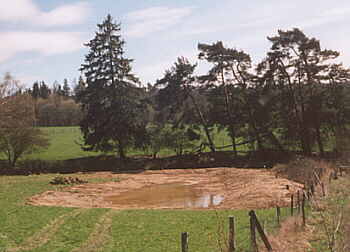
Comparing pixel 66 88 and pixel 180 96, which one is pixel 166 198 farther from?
pixel 66 88

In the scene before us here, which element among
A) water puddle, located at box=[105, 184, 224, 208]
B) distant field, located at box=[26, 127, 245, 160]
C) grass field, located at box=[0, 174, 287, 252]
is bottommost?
water puddle, located at box=[105, 184, 224, 208]

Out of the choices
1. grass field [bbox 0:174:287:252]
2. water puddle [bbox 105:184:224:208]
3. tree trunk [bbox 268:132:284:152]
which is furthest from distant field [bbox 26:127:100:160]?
grass field [bbox 0:174:287:252]

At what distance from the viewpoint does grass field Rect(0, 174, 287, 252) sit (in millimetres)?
12461

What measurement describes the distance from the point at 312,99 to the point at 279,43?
6506mm

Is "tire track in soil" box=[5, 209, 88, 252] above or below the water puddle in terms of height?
above

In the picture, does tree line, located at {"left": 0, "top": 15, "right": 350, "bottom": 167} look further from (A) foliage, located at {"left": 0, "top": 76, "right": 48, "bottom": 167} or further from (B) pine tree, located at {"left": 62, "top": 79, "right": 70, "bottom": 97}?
(B) pine tree, located at {"left": 62, "top": 79, "right": 70, "bottom": 97}

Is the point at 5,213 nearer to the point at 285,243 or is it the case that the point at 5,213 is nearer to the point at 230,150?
the point at 285,243

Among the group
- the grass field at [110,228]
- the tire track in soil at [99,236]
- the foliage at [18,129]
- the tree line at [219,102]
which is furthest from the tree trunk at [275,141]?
the tire track in soil at [99,236]

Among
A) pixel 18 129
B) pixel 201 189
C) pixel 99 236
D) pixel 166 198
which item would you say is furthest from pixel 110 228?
pixel 18 129

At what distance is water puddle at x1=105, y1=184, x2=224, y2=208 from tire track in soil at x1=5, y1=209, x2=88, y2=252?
578cm

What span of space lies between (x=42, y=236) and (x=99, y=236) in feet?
7.05

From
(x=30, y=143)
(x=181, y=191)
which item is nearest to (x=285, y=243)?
(x=181, y=191)

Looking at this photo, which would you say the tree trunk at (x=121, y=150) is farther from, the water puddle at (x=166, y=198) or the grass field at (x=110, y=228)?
the grass field at (x=110, y=228)

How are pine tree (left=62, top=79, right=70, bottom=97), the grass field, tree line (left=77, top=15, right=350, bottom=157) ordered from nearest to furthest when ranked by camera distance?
the grass field, tree line (left=77, top=15, right=350, bottom=157), pine tree (left=62, top=79, right=70, bottom=97)
